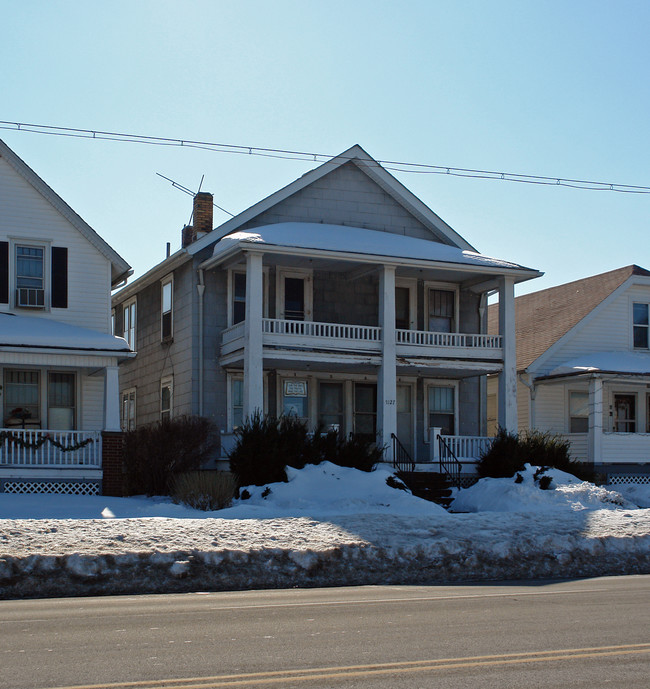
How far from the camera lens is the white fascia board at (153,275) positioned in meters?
27.8

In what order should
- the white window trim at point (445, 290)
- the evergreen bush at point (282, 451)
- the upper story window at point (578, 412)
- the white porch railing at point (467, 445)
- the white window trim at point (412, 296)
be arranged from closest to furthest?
the evergreen bush at point (282, 451) < the white porch railing at point (467, 445) < the white window trim at point (412, 296) < the white window trim at point (445, 290) < the upper story window at point (578, 412)

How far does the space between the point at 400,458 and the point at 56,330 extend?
9747 millimetres

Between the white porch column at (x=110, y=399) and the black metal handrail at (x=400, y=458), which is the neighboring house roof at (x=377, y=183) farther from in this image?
the black metal handrail at (x=400, y=458)

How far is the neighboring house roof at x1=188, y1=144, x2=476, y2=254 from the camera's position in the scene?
2783cm

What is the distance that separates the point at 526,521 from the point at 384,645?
995cm

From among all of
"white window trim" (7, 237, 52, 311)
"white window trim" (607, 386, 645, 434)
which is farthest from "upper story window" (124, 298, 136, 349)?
"white window trim" (607, 386, 645, 434)

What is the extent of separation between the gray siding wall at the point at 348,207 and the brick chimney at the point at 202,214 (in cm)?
168

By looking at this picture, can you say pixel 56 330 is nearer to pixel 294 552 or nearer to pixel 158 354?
pixel 158 354

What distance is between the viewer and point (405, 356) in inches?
1070

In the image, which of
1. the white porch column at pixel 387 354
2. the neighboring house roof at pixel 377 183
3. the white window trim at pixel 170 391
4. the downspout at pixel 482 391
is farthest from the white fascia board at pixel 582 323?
the white window trim at pixel 170 391

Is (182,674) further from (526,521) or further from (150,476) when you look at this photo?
(150,476)

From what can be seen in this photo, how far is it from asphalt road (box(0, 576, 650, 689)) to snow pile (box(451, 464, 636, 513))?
1077cm

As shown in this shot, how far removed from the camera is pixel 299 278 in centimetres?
2836

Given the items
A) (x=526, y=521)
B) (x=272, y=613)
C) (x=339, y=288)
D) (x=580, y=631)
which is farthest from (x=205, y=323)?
(x=580, y=631)
